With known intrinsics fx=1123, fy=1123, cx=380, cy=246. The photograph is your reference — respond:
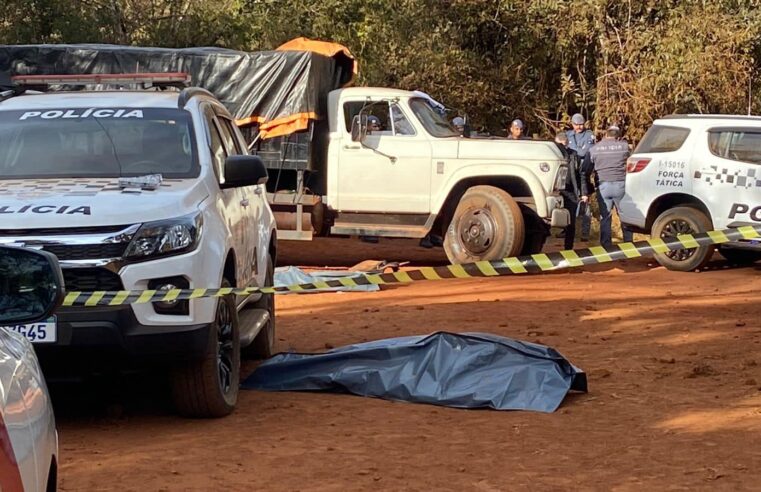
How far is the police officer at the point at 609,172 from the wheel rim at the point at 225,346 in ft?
33.6

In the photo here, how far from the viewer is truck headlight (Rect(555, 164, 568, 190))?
14.6 m

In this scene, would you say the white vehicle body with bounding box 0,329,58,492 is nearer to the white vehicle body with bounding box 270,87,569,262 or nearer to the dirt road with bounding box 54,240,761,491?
the dirt road with bounding box 54,240,761,491

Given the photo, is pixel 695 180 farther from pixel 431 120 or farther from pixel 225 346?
pixel 225 346

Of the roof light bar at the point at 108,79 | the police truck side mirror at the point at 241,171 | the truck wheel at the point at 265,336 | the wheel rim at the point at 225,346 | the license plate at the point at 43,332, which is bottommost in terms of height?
the truck wheel at the point at 265,336

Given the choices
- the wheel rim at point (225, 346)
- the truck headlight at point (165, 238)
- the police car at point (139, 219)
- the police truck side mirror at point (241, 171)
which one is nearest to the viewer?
the police car at point (139, 219)

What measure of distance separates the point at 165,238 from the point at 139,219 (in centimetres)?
17

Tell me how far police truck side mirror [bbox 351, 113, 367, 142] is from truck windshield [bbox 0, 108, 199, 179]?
7.71 metres

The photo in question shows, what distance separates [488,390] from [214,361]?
181cm

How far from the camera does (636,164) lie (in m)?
15.1

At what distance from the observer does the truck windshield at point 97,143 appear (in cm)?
682

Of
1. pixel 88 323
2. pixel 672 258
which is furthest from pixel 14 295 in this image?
pixel 672 258

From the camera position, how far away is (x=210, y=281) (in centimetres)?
619

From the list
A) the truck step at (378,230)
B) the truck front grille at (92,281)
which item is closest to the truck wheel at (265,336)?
the truck front grille at (92,281)

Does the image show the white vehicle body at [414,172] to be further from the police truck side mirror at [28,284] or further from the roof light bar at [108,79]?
the police truck side mirror at [28,284]
